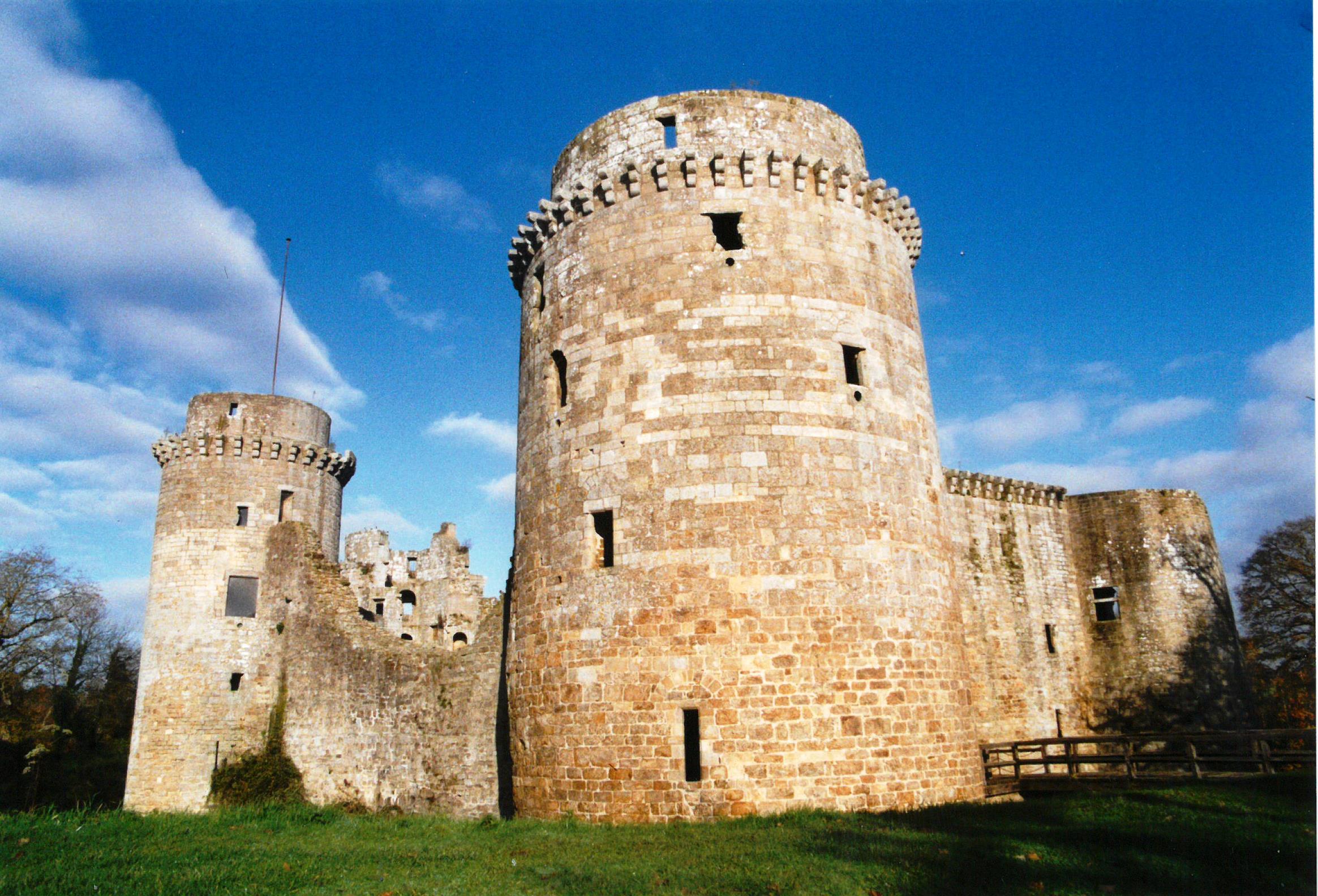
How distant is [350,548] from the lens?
33.3 m

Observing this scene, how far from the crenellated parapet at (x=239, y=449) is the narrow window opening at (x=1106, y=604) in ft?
68.4

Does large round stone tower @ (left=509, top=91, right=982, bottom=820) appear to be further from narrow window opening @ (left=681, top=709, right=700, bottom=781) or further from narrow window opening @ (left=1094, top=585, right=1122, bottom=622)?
narrow window opening @ (left=1094, top=585, right=1122, bottom=622)

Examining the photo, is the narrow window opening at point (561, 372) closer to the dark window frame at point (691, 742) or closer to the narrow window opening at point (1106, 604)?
the dark window frame at point (691, 742)

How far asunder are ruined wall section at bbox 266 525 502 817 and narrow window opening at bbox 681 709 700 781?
576 cm

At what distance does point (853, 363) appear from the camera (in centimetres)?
1394

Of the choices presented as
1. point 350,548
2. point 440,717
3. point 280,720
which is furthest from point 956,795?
point 350,548

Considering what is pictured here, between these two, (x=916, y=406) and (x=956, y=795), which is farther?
(x=916, y=406)

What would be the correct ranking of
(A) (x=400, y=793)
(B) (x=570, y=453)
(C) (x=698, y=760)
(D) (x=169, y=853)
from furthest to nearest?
(A) (x=400, y=793) < (B) (x=570, y=453) < (C) (x=698, y=760) < (D) (x=169, y=853)

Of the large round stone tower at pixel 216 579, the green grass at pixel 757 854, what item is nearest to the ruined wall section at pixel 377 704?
the large round stone tower at pixel 216 579

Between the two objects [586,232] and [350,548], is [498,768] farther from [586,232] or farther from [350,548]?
[350,548]

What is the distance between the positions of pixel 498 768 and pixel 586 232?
9.26 meters

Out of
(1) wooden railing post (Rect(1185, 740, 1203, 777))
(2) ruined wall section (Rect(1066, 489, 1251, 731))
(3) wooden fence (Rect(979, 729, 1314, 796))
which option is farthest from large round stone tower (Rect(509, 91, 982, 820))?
(2) ruined wall section (Rect(1066, 489, 1251, 731))

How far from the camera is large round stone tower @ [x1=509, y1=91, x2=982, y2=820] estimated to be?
39.6 ft

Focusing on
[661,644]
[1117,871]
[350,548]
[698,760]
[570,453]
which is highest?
[350,548]
